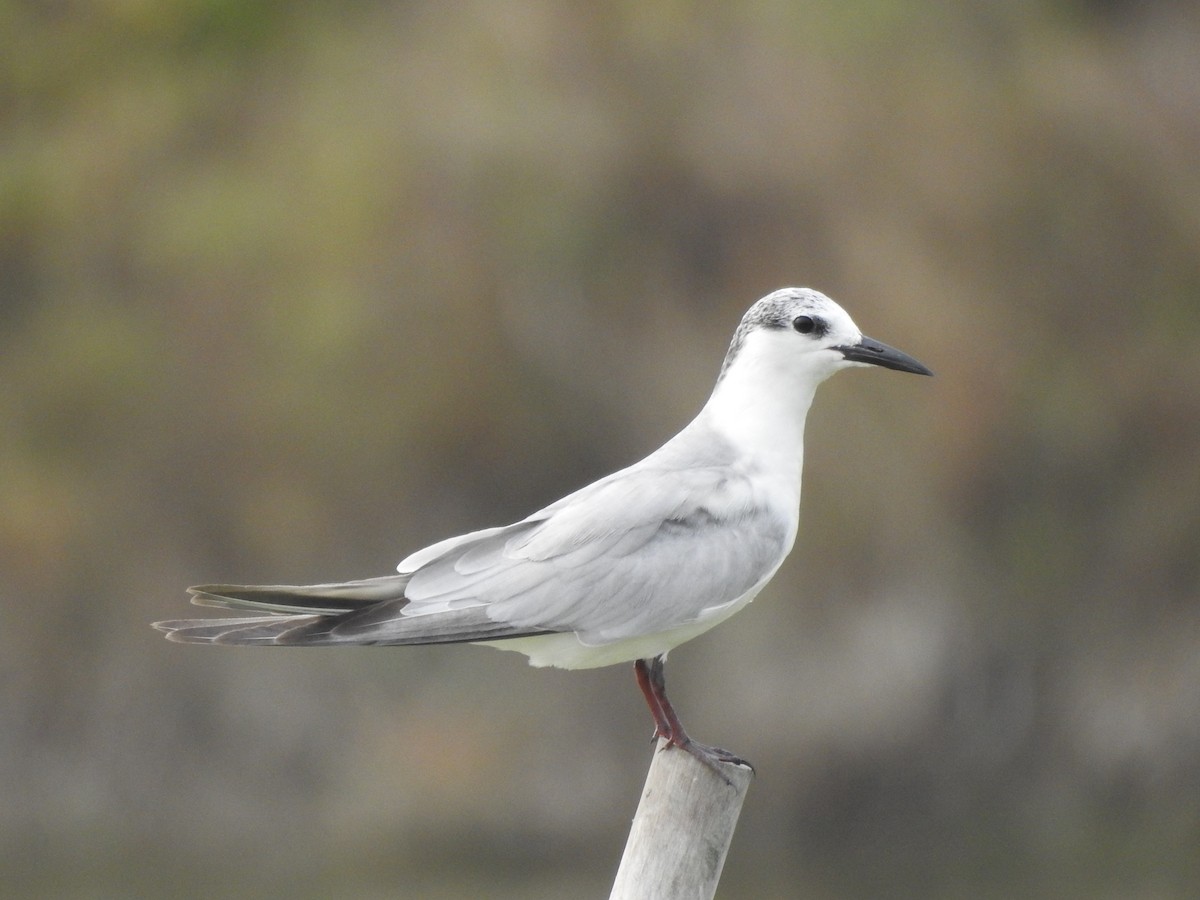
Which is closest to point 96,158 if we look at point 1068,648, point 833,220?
point 833,220

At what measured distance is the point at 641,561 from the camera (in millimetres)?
4242

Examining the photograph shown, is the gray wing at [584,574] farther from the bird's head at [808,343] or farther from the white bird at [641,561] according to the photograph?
the bird's head at [808,343]

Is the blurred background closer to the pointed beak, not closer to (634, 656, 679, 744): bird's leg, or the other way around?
(634, 656, 679, 744): bird's leg

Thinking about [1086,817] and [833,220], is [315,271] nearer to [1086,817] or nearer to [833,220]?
[833,220]

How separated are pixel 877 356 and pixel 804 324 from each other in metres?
0.21

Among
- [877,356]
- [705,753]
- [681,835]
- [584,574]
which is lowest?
[681,835]

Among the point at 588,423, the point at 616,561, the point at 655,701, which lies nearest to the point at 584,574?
the point at 616,561

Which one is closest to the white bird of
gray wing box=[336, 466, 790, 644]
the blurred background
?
gray wing box=[336, 466, 790, 644]

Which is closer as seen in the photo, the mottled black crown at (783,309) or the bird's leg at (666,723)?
the bird's leg at (666,723)

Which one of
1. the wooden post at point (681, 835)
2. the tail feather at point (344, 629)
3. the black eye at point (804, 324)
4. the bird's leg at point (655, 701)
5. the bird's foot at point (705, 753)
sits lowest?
the wooden post at point (681, 835)

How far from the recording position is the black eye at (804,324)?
177 inches

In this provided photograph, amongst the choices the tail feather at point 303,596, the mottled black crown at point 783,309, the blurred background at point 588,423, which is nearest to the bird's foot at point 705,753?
the tail feather at point 303,596

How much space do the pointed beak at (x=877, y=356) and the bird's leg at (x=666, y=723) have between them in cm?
96

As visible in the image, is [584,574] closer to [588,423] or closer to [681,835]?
[681,835]
